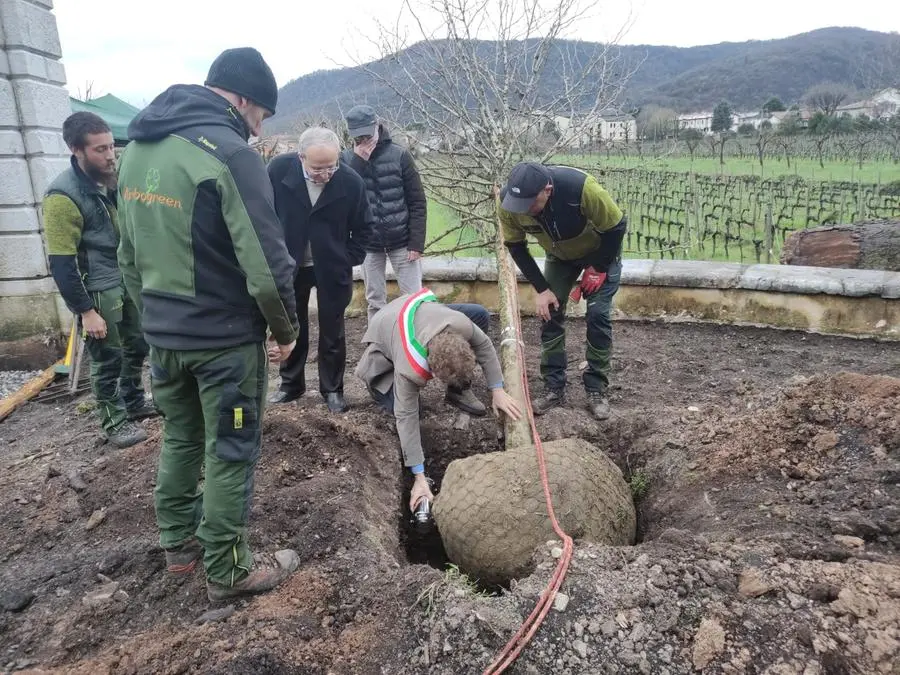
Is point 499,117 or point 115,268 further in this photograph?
point 499,117

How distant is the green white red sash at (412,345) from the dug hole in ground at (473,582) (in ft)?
2.35

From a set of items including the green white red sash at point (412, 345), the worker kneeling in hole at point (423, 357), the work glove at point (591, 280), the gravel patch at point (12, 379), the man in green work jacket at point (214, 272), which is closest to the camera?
the man in green work jacket at point (214, 272)

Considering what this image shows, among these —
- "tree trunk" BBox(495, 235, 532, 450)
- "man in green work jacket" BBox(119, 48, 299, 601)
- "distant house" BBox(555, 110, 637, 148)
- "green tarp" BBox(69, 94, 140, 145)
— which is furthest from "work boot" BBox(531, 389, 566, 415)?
"green tarp" BBox(69, 94, 140, 145)

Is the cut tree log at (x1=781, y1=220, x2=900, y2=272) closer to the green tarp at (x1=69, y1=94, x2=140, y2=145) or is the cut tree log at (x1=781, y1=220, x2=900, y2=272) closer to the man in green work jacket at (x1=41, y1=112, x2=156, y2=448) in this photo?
the man in green work jacket at (x1=41, y1=112, x2=156, y2=448)

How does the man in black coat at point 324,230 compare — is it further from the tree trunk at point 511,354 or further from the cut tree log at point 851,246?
the cut tree log at point 851,246

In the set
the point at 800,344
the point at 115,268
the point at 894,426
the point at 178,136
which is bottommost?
the point at 800,344

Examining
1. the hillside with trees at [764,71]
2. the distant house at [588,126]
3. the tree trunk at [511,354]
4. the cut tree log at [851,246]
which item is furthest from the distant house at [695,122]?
the tree trunk at [511,354]

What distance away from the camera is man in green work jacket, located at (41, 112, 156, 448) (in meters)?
3.62

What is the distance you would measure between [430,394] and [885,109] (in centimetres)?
3879

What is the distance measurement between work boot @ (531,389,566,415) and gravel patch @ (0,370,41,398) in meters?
4.54

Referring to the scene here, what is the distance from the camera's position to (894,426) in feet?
9.16

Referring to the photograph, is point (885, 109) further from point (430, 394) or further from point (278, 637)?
point (278, 637)

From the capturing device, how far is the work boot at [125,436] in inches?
150

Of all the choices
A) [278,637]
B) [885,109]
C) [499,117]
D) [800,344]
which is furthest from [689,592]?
[885,109]
